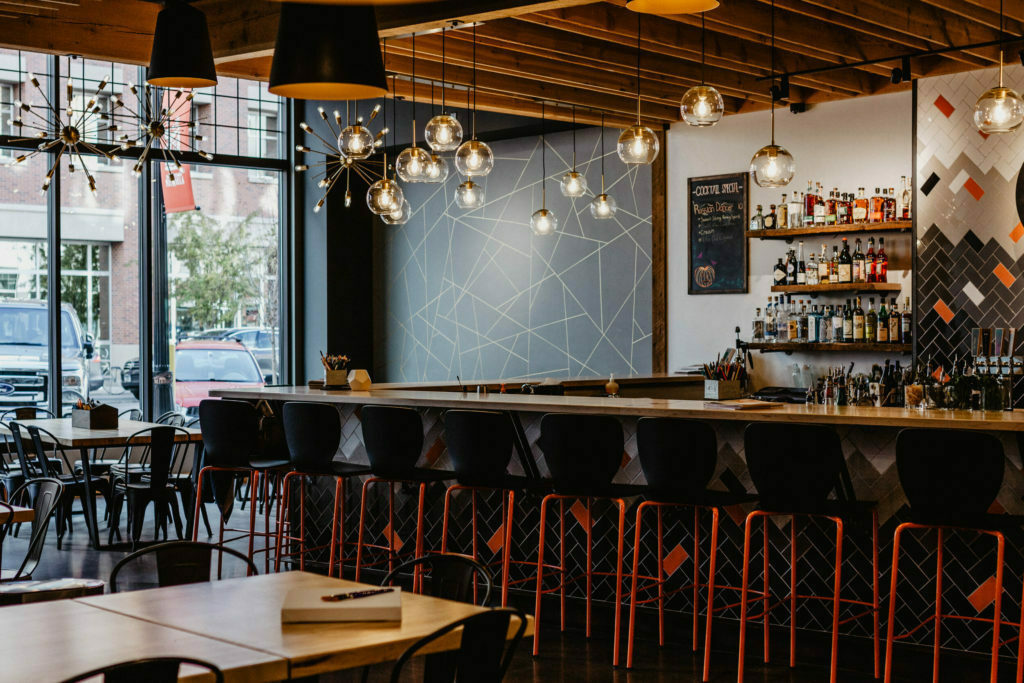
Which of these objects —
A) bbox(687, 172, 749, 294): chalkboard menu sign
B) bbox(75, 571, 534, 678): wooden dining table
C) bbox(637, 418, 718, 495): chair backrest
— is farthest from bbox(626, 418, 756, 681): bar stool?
bbox(687, 172, 749, 294): chalkboard menu sign

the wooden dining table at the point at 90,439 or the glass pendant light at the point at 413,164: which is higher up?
the glass pendant light at the point at 413,164

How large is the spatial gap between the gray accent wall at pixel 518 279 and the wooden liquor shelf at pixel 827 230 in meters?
1.29

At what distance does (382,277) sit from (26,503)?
4.70 m

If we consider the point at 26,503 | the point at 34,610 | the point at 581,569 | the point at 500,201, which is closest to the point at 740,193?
the point at 500,201

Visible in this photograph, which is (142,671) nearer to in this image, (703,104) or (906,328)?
(703,104)

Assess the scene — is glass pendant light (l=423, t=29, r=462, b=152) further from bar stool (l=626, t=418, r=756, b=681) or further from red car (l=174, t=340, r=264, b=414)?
red car (l=174, t=340, r=264, b=414)

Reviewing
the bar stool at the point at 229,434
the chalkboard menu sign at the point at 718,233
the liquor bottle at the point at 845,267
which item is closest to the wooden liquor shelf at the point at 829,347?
the liquor bottle at the point at 845,267

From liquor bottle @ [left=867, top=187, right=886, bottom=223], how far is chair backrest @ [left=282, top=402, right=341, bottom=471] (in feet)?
13.2

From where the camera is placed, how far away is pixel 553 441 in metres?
5.13

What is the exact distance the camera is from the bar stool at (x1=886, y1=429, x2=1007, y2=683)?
13.6ft

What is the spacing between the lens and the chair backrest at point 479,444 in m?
5.38

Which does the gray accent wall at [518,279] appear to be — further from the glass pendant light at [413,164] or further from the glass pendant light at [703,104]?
the glass pendant light at [703,104]

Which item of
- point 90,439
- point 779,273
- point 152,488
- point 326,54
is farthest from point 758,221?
point 326,54

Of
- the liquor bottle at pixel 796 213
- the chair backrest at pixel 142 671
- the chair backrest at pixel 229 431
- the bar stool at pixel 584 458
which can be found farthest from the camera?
the liquor bottle at pixel 796 213
